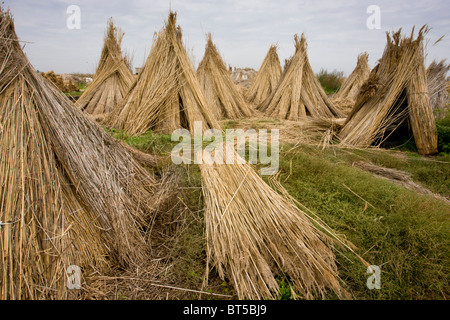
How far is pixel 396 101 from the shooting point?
4402 millimetres

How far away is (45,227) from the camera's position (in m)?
1.66

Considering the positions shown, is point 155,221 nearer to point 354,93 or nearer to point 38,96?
point 38,96

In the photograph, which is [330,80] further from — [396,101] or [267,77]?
[396,101]

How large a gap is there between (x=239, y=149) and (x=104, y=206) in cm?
182

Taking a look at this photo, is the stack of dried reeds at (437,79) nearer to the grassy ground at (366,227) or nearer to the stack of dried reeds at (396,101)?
the stack of dried reeds at (396,101)

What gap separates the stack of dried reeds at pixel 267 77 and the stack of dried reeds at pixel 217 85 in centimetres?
243

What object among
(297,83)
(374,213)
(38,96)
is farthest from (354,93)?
(38,96)

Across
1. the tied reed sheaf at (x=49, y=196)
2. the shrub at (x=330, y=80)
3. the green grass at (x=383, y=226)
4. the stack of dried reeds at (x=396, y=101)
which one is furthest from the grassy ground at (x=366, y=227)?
the shrub at (x=330, y=80)

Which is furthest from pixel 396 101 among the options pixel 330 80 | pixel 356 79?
pixel 330 80

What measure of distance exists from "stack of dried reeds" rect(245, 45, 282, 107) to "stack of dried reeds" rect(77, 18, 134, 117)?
4.33 metres

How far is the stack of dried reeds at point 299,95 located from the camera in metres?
6.96

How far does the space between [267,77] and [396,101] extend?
17.8 ft

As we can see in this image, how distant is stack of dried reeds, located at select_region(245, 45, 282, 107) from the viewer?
920 centimetres
